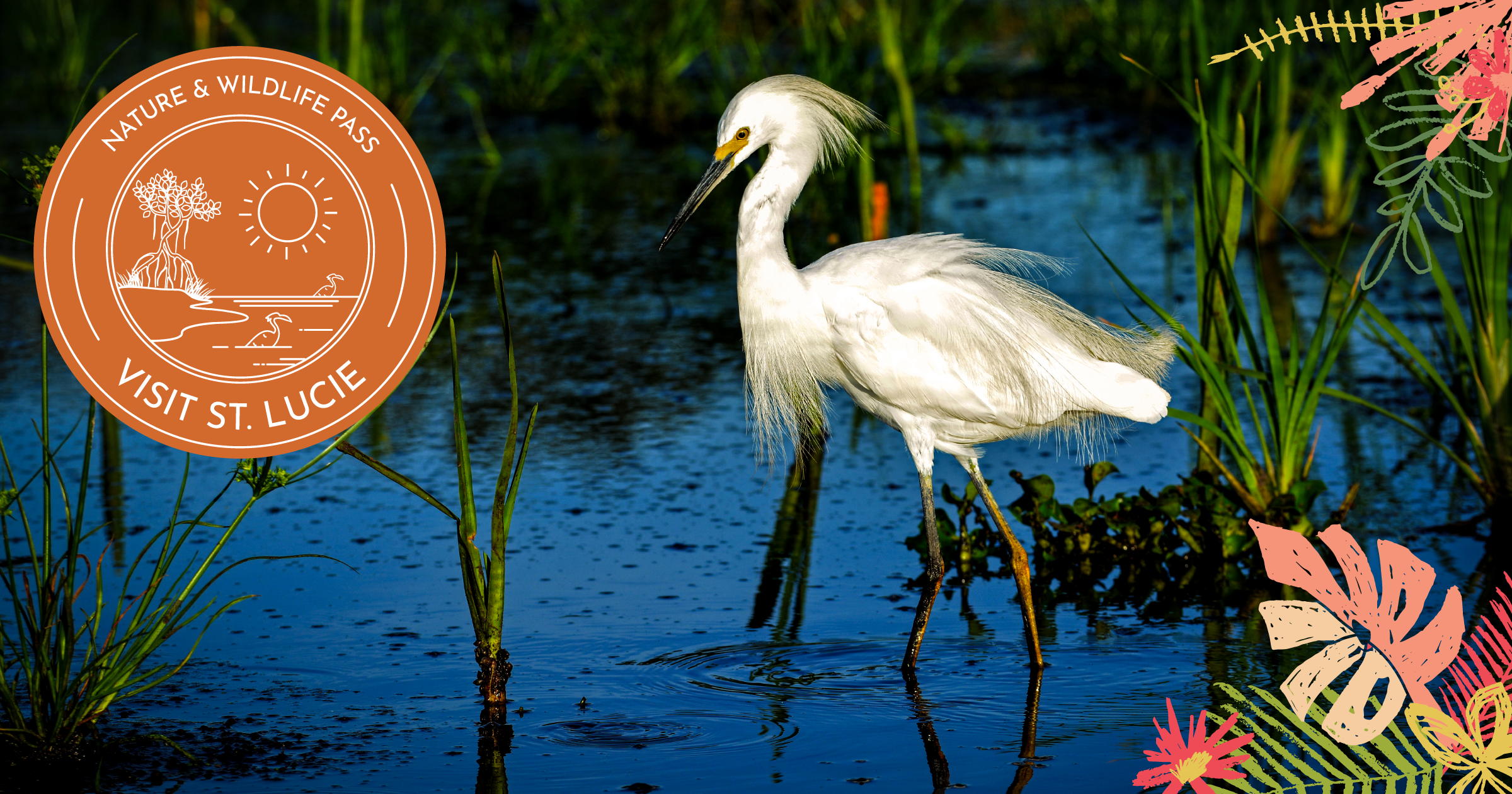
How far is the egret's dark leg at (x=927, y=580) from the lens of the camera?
3.79 meters

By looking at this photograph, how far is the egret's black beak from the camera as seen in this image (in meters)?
4.05

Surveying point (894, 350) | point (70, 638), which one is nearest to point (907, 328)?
point (894, 350)

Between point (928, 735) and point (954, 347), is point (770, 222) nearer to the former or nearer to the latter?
point (954, 347)

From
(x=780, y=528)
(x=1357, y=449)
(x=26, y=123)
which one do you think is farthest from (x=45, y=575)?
(x=26, y=123)

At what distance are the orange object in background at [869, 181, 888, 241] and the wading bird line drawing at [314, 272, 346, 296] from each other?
388cm

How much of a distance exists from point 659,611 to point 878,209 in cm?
320

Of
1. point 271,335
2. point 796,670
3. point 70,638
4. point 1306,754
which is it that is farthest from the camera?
point 796,670

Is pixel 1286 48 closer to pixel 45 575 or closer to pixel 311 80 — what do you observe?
pixel 311 80

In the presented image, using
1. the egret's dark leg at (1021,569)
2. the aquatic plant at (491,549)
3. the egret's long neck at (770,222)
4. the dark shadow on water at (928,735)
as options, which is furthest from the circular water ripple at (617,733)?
the egret's long neck at (770,222)

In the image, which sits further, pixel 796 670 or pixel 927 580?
pixel 927 580

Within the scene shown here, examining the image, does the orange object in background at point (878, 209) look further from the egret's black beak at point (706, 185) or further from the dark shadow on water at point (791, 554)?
the egret's black beak at point (706, 185)

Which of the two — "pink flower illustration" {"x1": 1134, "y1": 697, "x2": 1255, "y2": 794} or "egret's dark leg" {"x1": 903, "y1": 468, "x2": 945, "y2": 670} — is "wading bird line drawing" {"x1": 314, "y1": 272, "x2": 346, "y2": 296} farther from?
"pink flower illustration" {"x1": 1134, "y1": 697, "x2": 1255, "y2": 794}

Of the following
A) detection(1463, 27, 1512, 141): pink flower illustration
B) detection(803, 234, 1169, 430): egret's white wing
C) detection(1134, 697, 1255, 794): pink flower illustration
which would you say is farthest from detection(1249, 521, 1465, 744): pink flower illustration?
detection(803, 234, 1169, 430): egret's white wing

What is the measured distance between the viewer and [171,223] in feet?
10.4
